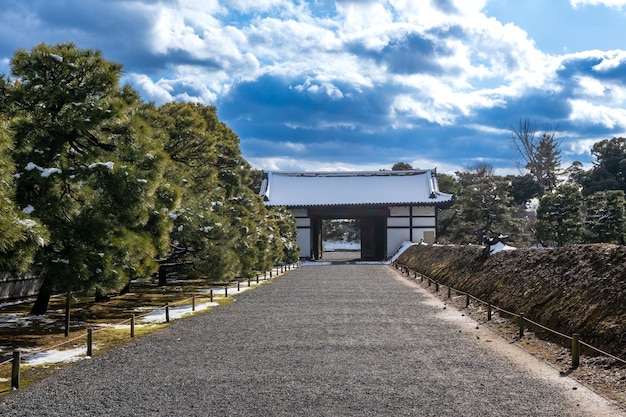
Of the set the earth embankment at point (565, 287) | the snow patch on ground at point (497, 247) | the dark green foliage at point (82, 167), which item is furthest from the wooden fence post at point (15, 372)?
the snow patch on ground at point (497, 247)

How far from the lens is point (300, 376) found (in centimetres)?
798

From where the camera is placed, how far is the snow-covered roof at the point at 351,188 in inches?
1762

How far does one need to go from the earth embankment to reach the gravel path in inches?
66.2

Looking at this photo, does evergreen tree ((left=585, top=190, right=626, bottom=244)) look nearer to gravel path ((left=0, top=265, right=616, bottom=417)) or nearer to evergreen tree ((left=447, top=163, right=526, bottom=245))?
evergreen tree ((left=447, top=163, right=526, bottom=245))

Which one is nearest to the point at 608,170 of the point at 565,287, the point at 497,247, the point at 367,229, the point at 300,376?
the point at 367,229

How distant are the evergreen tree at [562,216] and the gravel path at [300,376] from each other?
22.9m

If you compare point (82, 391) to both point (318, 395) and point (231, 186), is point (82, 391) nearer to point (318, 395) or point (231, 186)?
point (318, 395)

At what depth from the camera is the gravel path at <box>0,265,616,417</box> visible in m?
6.54

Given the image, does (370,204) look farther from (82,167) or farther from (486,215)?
(82,167)

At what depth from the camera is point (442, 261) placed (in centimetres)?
2591

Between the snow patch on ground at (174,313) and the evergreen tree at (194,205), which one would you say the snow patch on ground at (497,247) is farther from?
the snow patch on ground at (174,313)

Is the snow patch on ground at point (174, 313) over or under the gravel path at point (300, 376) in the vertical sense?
under

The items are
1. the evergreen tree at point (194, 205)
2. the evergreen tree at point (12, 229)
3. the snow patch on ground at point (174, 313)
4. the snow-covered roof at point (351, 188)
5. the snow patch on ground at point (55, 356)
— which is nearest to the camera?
the evergreen tree at point (12, 229)

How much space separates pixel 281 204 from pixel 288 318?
104 feet
